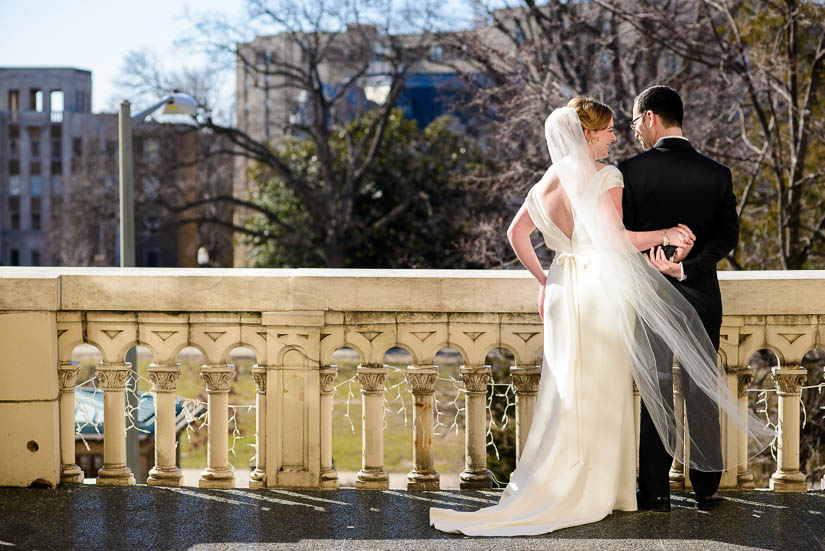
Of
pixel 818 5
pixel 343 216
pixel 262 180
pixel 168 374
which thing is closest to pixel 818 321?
pixel 168 374

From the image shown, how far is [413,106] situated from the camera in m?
44.9

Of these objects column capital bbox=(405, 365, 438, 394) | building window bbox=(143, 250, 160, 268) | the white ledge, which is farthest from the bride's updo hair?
building window bbox=(143, 250, 160, 268)

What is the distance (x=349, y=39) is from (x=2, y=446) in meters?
23.6

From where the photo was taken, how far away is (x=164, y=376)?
4973 millimetres

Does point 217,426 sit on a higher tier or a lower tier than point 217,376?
lower

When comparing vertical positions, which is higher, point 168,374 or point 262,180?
point 262,180

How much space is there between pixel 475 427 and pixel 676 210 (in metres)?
1.48

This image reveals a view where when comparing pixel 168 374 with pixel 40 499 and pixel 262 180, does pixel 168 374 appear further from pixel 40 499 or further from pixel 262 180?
pixel 262 180

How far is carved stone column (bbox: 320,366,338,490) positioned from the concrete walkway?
0.08m

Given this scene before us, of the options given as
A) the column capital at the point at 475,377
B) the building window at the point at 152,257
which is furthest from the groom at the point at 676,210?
the building window at the point at 152,257

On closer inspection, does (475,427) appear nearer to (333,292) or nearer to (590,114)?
(333,292)

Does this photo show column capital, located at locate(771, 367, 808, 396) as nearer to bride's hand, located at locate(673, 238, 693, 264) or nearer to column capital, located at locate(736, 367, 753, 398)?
column capital, located at locate(736, 367, 753, 398)

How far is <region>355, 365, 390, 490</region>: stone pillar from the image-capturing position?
4969 millimetres

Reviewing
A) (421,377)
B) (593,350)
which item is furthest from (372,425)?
(593,350)
